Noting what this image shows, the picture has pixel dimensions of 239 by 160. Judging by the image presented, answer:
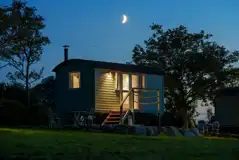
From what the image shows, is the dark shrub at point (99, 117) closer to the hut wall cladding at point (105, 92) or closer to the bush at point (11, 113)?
the hut wall cladding at point (105, 92)

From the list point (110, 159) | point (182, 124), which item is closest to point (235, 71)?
point (182, 124)

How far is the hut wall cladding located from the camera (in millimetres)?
19031

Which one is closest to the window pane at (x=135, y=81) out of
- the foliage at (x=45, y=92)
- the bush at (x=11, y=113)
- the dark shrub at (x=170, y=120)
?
the dark shrub at (x=170, y=120)

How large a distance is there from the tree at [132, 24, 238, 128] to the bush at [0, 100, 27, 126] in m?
10.7

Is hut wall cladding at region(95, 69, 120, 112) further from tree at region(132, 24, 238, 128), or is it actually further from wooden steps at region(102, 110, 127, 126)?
tree at region(132, 24, 238, 128)

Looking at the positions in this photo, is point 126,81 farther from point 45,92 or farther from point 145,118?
point 45,92

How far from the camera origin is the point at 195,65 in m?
27.3

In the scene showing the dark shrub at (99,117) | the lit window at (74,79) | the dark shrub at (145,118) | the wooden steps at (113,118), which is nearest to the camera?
the wooden steps at (113,118)

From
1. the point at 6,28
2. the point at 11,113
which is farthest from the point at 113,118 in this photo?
the point at 6,28

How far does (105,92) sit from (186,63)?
386 inches

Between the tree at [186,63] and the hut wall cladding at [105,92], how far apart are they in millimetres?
8175

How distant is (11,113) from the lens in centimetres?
1934

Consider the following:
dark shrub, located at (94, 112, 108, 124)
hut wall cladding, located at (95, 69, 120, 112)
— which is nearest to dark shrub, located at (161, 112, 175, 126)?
hut wall cladding, located at (95, 69, 120, 112)

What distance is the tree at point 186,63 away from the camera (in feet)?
88.7
